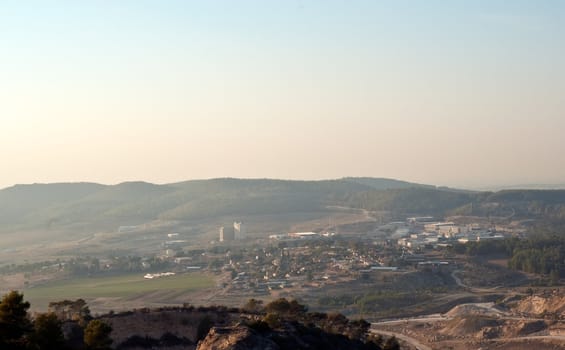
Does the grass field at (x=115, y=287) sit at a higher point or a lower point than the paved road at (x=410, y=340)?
higher

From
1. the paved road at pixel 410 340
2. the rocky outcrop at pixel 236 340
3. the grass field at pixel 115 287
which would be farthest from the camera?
the grass field at pixel 115 287

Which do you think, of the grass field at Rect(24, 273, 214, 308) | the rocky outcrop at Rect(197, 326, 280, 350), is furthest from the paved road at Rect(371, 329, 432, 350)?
the rocky outcrop at Rect(197, 326, 280, 350)

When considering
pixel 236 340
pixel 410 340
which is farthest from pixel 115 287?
pixel 236 340

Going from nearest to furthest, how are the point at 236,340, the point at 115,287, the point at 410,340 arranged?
1. the point at 236,340
2. the point at 410,340
3. the point at 115,287

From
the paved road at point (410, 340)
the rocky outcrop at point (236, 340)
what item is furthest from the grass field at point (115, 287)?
the rocky outcrop at point (236, 340)

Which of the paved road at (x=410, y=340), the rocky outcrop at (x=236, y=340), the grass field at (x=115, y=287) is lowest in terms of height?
the paved road at (x=410, y=340)

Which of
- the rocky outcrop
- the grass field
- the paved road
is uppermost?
the rocky outcrop

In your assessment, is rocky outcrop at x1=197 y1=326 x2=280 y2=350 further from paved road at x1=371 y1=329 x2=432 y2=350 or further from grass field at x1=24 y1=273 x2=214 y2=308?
grass field at x1=24 y1=273 x2=214 y2=308

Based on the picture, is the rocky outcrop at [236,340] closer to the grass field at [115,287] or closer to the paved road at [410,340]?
the paved road at [410,340]

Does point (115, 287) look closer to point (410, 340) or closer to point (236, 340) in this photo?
point (410, 340)
